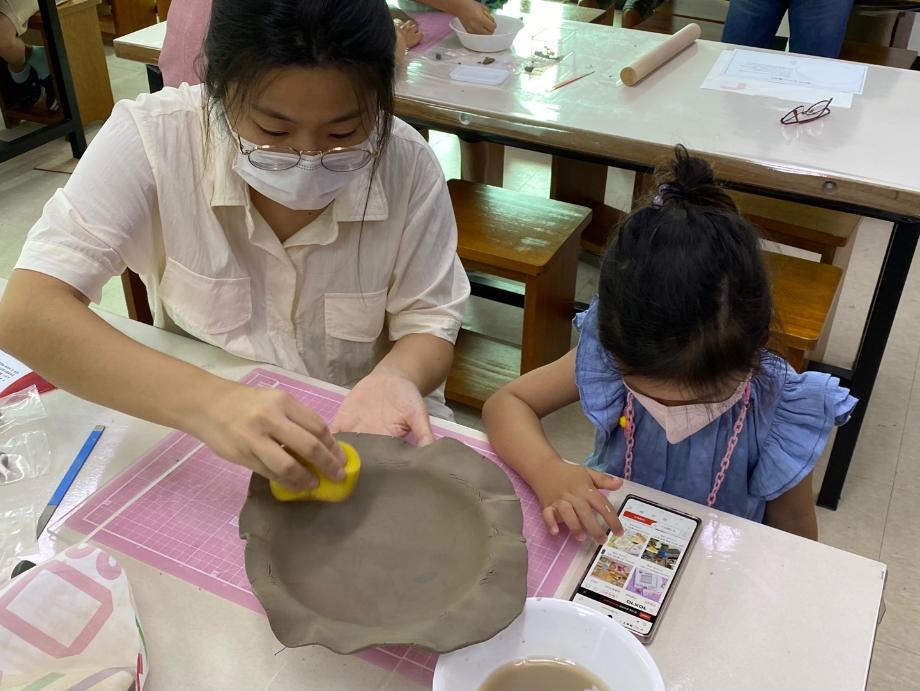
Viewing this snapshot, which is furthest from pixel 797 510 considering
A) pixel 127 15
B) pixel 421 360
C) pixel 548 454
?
pixel 127 15

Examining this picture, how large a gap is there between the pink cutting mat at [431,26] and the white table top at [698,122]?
12cm

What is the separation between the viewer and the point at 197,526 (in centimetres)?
90

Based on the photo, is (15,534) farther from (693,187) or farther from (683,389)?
(693,187)

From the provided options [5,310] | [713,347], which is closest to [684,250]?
[713,347]

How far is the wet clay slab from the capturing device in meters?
0.73

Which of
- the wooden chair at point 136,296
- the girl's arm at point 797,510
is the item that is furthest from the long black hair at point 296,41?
the wooden chair at point 136,296

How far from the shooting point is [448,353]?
4.18 feet

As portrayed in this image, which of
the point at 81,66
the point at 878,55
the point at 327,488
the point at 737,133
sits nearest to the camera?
the point at 327,488

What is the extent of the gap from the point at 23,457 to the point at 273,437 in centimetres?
37

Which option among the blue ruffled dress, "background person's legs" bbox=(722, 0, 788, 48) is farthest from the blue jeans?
the blue ruffled dress

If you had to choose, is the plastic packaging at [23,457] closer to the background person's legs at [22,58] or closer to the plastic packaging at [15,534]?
the plastic packaging at [15,534]

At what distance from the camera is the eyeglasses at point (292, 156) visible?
3.32ft

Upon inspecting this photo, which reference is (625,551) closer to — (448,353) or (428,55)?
(448,353)

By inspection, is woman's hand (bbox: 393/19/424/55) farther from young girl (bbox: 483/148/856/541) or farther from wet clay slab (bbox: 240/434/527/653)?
wet clay slab (bbox: 240/434/527/653)
